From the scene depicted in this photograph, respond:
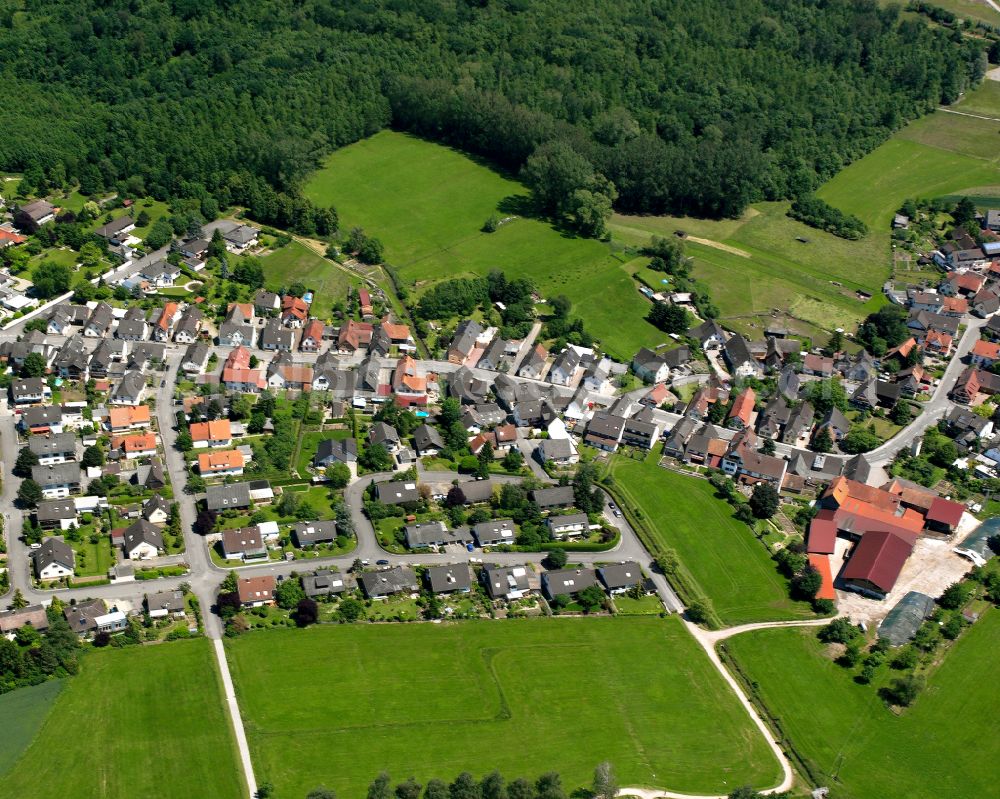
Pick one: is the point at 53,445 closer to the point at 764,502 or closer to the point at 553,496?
the point at 553,496

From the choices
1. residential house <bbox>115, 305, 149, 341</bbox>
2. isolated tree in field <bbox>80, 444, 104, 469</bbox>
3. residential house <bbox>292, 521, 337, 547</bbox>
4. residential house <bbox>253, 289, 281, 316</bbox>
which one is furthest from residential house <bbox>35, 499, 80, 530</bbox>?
residential house <bbox>253, 289, 281, 316</bbox>

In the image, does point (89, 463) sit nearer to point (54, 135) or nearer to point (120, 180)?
point (120, 180)

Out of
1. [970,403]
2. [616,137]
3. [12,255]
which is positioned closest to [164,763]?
[12,255]

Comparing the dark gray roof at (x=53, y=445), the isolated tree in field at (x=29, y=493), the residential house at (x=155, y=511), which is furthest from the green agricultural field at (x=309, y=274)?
the isolated tree in field at (x=29, y=493)

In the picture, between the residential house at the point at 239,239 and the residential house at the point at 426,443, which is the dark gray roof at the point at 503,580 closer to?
the residential house at the point at 426,443

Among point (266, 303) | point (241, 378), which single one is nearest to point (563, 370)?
point (241, 378)

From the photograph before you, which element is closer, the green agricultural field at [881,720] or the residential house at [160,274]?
the green agricultural field at [881,720]
